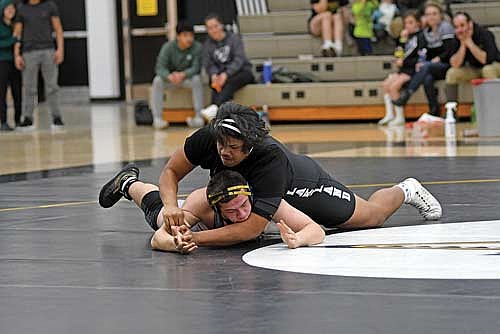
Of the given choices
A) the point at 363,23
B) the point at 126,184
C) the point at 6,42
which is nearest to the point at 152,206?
the point at 126,184

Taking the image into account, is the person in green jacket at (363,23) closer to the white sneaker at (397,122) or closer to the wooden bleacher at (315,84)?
the wooden bleacher at (315,84)

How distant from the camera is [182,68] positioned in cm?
1503

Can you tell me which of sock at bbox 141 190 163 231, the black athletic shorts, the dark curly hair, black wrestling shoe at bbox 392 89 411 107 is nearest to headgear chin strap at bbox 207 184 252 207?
the dark curly hair

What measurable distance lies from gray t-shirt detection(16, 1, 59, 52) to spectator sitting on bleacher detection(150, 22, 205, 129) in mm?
1305

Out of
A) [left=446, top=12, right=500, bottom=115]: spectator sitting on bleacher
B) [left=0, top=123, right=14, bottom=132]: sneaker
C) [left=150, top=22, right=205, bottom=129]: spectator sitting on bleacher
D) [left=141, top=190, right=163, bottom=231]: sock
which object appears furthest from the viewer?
[left=0, top=123, right=14, bottom=132]: sneaker

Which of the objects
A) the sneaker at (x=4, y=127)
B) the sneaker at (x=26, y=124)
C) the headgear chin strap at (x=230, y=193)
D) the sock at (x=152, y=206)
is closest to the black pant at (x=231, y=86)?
the sneaker at (x=26, y=124)

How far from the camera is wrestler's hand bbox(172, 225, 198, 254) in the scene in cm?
538

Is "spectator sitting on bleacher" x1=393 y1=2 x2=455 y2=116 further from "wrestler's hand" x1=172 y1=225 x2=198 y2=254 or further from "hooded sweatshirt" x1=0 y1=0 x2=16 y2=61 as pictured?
"wrestler's hand" x1=172 y1=225 x2=198 y2=254

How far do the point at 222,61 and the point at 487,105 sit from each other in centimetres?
372

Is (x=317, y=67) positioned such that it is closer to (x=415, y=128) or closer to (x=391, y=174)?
(x=415, y=128)

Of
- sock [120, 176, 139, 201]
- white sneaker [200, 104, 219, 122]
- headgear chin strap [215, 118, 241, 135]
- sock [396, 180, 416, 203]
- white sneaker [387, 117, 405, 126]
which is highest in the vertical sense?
headgear chin strap [215, 118, 241, 135]

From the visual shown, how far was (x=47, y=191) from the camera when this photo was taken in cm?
827

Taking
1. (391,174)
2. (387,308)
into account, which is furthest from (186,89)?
(387,308)

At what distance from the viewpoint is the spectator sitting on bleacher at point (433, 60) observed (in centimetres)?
1377
